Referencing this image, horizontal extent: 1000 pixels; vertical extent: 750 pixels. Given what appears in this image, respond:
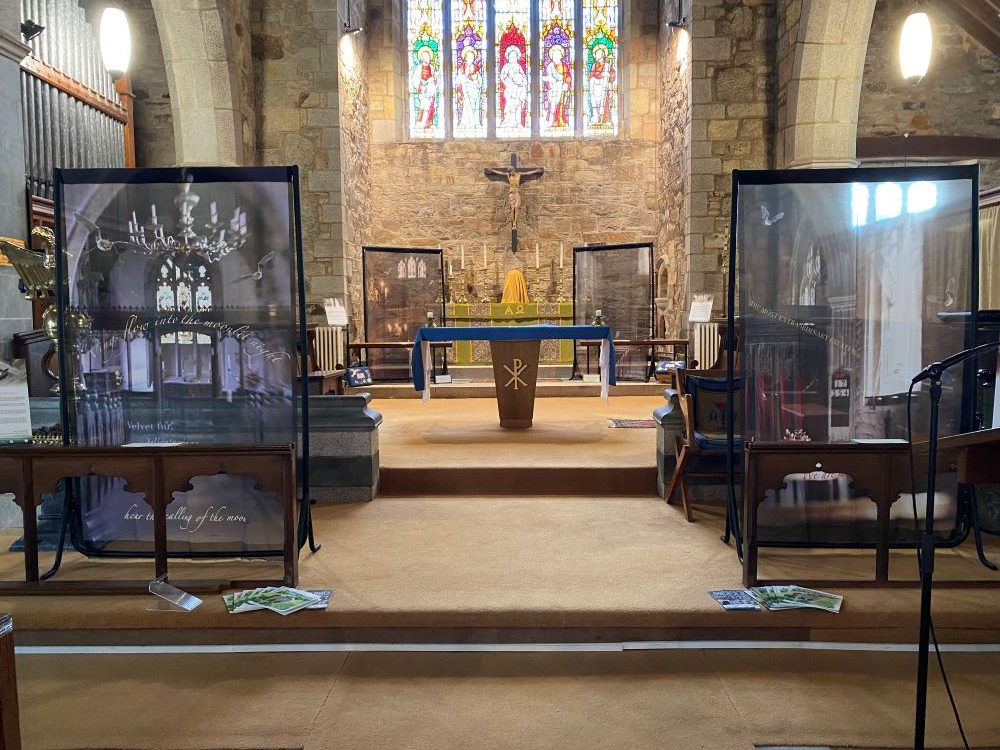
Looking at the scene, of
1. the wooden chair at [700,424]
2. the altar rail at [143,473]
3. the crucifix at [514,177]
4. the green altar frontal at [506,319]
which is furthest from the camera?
the crucifix at [514,177]

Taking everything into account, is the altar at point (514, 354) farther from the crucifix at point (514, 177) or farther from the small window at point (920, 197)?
the crucifix at point (514, 177)

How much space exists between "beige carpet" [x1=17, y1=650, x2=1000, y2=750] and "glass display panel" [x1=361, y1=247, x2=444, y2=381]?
6568 mm

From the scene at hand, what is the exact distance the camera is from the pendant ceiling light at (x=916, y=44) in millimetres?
4594

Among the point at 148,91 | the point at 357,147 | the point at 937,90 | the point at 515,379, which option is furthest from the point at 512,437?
the point at 937,90

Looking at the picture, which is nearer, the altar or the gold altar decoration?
the altar

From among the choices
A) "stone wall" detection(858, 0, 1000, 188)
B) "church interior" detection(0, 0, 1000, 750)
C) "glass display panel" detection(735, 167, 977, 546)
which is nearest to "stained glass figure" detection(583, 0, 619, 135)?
"stone wall" detection(858, 0, 1000, 188)

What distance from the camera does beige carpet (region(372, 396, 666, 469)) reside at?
4273 mm

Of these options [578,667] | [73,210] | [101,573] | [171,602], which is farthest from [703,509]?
[73,210]

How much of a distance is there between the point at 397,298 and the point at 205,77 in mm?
3210

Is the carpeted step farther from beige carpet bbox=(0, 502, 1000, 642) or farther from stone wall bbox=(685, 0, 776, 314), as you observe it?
stone wall bbox=(685, 0, 776, 314)

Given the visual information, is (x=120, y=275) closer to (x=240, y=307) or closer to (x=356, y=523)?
(x=240, y=307)

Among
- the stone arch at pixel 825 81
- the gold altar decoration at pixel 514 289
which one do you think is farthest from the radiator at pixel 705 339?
the gold altar decoration at pixel 514 289

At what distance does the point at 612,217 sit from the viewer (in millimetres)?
10641

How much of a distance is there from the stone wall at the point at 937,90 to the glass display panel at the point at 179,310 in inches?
324
